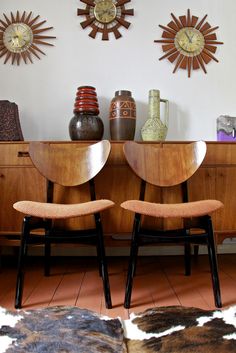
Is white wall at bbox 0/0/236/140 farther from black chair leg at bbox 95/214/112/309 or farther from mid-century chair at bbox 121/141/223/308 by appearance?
black chair leg at bbox 95/214/112/309

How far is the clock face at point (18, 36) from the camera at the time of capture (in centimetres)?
231

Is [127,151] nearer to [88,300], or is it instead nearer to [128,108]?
[128,108]

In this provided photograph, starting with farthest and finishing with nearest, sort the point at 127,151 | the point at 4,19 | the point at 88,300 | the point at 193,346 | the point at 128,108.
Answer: the point at 4,19 → the point at 128,108 → the point at 127,151 → the point at 88,300 → the point at 193,346

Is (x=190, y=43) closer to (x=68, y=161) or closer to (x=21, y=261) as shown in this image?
(x=68, y=161)

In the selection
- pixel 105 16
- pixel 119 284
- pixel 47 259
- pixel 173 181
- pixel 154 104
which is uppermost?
pixel 105 16

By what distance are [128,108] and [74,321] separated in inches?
54.3

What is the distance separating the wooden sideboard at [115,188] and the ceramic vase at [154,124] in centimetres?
22

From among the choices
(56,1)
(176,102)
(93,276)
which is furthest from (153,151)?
(56,1)

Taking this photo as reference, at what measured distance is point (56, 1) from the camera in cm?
232

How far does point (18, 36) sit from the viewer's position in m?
2.32

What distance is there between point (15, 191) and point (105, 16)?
59.4 inches

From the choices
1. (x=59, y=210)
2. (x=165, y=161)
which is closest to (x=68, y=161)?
(x=59, y=210)

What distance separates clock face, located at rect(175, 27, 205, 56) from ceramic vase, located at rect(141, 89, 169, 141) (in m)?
→ 0.47

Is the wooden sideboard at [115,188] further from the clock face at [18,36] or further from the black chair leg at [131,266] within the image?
the clock face at [18,36]
